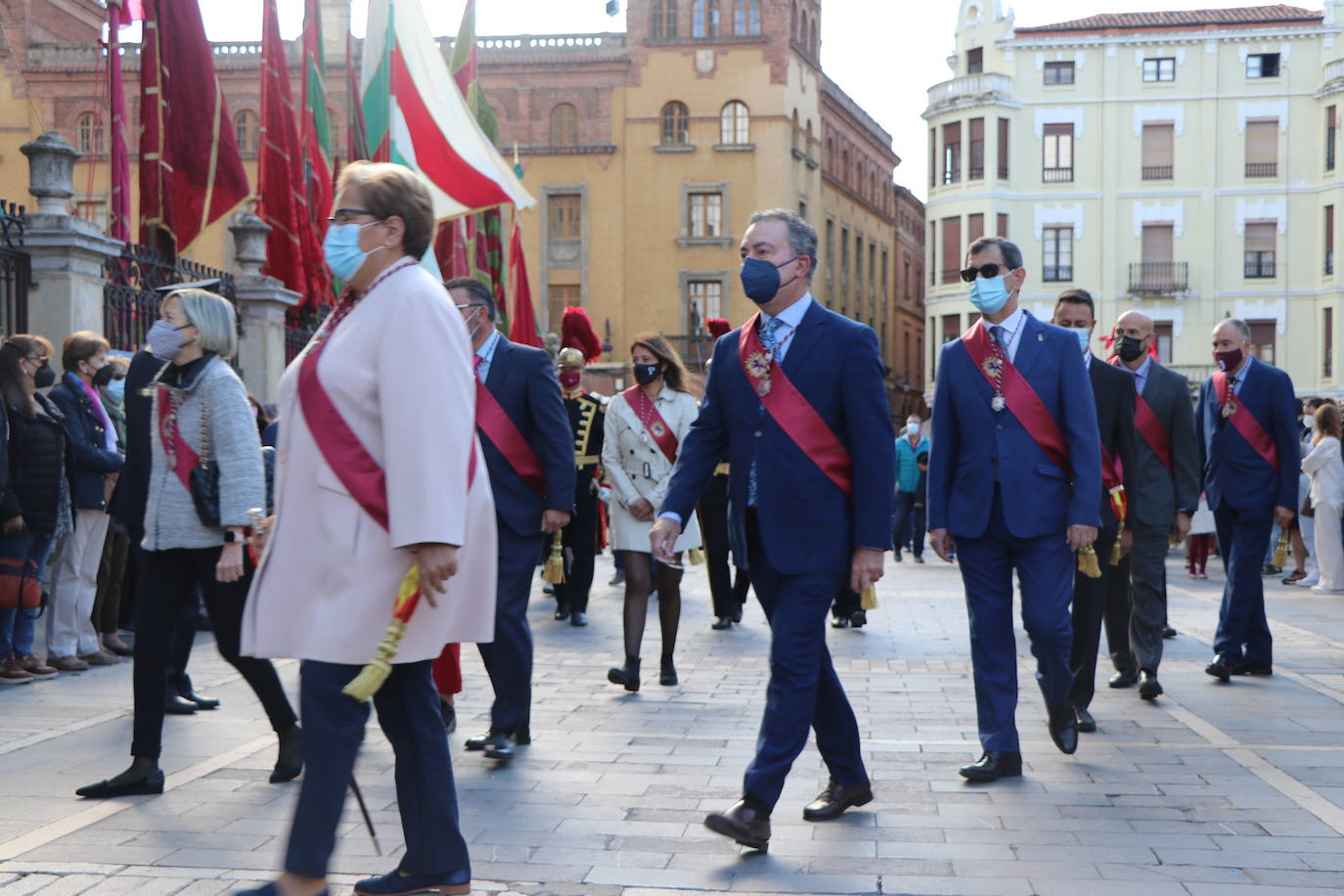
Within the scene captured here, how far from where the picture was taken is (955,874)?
5.01m

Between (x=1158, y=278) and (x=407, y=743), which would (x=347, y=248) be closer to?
(x=407, y=743)

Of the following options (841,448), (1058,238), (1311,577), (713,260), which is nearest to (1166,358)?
(1058,238)

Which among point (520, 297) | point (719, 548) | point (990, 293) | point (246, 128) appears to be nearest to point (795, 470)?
point (990, 293)

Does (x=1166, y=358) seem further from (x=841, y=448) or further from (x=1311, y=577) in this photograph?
(x=841, y=448)

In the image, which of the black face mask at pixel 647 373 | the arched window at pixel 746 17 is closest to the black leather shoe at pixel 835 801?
the black face mask at pixel 647 373

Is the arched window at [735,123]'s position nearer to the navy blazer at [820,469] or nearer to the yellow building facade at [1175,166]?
the yellow building facade at [1175,166]

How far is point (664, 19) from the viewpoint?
56.8m

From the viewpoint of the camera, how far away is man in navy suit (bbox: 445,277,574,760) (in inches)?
283

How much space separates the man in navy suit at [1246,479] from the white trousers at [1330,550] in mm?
7912

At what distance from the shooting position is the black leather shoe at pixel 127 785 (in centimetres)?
609

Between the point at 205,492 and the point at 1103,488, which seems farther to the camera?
the point at 1103,488

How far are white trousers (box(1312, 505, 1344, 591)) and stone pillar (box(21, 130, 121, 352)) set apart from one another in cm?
1207

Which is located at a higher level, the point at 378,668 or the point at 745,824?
the point at 378,668

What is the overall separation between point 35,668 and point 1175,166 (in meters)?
52.4
